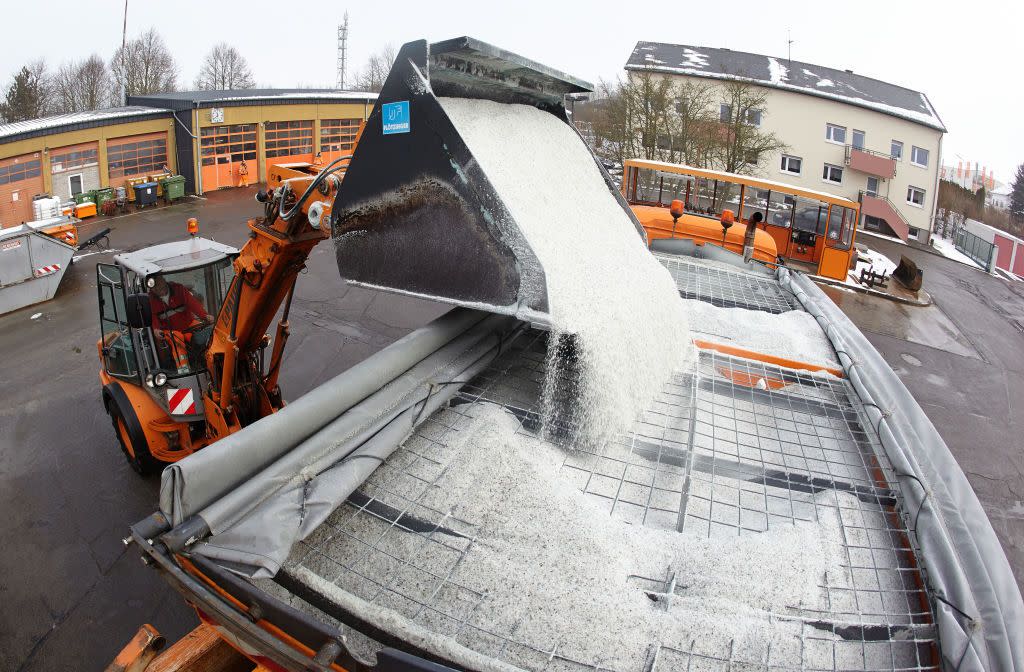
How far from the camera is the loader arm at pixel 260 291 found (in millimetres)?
3662

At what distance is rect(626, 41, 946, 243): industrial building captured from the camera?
26.2m

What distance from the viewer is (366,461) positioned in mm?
2510

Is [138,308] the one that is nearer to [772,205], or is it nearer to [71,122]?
[772,205]

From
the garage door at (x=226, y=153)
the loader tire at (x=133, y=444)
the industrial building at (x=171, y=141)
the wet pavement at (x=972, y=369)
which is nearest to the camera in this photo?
the loader tire at (x=133, y=444)

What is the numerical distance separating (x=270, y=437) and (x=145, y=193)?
1692cm

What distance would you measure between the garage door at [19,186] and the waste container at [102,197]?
113 centimetres

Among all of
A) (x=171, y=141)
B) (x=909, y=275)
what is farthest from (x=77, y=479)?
(x=909, y=275)

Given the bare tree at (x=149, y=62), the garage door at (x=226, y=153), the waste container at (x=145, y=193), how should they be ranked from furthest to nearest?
the bare tree at (x=149, y=62)
the garage door at (x=226, y=153)
the waste container at (x=145, y=193)

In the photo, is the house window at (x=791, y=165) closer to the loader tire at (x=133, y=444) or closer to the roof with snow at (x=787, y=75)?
the roof with snow at (x=787, y=75)

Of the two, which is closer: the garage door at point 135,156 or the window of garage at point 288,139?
the garage door at point 135,156

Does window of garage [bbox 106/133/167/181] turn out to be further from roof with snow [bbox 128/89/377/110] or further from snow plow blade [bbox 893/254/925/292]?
snow plow blade [bbox 893/254/925/292]

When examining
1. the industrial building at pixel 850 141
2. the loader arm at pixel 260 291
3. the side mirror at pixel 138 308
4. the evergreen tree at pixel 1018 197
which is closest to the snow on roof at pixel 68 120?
the side mirror at pixel 138 308

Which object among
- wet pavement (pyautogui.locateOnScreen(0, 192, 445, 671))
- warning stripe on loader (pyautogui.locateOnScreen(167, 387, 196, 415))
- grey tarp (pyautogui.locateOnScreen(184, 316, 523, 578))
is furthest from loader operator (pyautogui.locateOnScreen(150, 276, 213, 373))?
grey tarp (pyautogui.locateOnScreen(184, 316, 523, 578))

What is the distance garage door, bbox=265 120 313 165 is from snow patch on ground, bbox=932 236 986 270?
70.5ft
